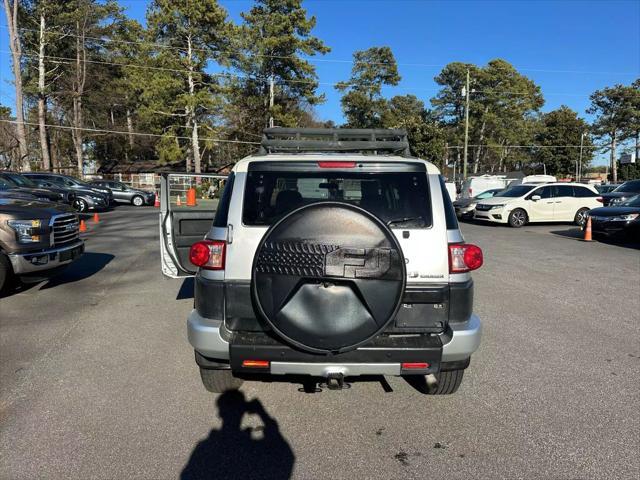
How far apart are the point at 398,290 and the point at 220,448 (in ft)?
4.83

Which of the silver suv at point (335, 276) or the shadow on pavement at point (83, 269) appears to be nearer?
the silver suv at point (335, 276)

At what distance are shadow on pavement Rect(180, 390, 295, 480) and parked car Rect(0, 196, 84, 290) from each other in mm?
4482

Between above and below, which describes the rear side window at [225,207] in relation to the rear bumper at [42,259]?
above

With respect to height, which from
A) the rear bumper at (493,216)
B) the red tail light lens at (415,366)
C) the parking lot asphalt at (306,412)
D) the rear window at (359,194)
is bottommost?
the parking lot asphalt at (306,412)

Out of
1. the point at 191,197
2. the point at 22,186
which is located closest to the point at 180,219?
the point at 191,197

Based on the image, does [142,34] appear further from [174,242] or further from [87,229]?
[174,242]

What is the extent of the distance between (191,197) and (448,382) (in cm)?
370

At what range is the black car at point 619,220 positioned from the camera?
12.2 metres

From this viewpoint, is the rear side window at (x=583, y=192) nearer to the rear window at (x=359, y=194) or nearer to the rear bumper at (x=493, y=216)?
the rear bumper at (x=493, y=216)

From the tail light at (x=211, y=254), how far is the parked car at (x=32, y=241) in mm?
4481

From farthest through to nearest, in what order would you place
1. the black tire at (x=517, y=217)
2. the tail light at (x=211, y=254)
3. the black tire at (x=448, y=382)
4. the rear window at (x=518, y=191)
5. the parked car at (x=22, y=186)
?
1. the rear window at (x=518, y=191)
2. the black tire at (x=517, y=217)
3. the parked car at (x=22, y=186)
4. the black tire at (x=448, y=382)
5. the tail light at (x=211, y=254)

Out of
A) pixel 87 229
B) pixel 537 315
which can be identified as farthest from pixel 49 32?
pixel 537 315

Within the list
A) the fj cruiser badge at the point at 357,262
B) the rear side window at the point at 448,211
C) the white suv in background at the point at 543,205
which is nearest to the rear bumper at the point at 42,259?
the fj cruiser badge at the point at 357,262

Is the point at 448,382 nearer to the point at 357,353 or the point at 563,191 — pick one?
the point at 357,353
